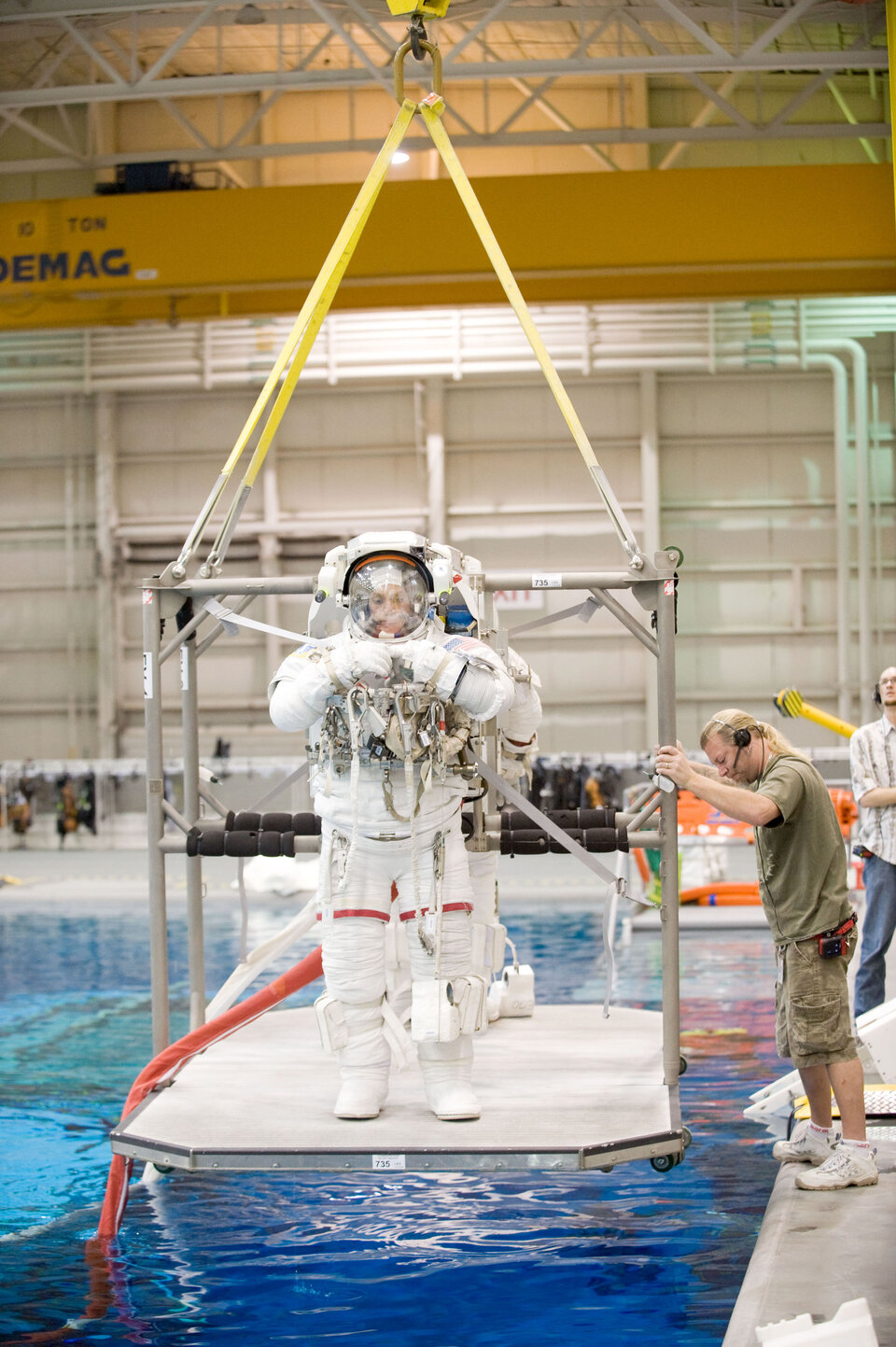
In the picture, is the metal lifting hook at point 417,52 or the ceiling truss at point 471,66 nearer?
the metal lifting hook at point 417,52

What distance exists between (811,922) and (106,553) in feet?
51.5

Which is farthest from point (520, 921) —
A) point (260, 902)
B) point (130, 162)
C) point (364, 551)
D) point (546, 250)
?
point (130, 162)

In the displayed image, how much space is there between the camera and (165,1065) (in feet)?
15.8

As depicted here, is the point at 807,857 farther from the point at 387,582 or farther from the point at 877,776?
the point at 877,776

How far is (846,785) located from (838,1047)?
10.1 metres

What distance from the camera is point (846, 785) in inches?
556

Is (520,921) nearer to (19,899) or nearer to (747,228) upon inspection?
(19,899)

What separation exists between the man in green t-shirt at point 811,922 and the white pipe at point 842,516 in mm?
13309

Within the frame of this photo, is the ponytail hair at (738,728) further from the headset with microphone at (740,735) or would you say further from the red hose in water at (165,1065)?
the red hose in water at (165,1065)

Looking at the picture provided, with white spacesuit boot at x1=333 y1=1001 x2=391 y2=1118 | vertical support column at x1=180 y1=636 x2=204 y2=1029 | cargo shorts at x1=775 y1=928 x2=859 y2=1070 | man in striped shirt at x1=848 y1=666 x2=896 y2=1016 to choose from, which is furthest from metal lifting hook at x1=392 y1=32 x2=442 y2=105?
man in striped shirt at x1=848 y1=666 x2=896 y2=1016

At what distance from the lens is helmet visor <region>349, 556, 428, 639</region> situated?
167 inches

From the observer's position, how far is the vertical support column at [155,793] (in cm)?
468

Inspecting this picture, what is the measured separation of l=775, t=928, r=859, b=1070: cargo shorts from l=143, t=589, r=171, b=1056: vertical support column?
2.10 metres

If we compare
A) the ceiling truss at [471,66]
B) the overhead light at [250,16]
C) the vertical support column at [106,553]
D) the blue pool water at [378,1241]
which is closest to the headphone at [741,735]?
the blue pool water at [378,1241]
